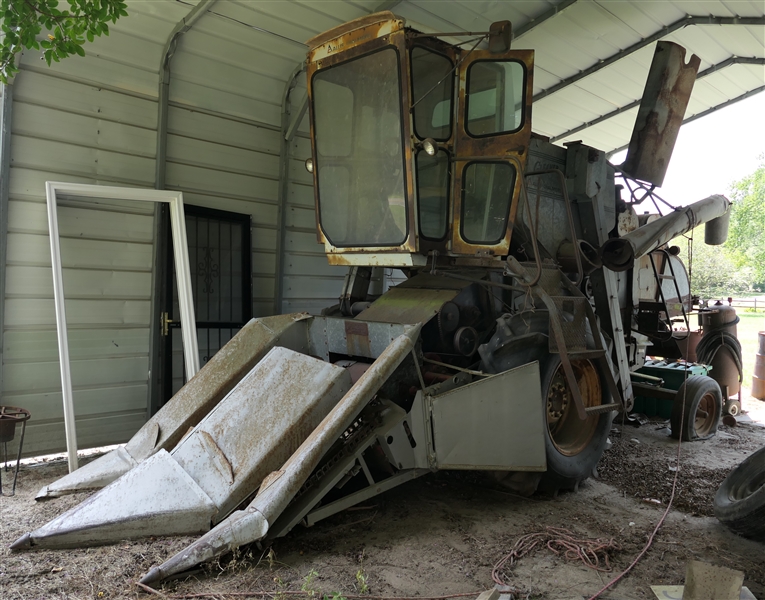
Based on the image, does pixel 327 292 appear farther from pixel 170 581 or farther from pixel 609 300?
pixel 170 581

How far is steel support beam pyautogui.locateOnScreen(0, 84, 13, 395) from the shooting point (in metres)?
4.44

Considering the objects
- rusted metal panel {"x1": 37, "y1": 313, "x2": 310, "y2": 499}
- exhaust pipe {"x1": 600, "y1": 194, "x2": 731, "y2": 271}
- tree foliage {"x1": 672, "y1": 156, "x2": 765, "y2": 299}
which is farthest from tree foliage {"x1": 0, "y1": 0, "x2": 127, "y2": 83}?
tree foliage {"x1": 672, "y1": 156, "x2": 765, "y2": 299}

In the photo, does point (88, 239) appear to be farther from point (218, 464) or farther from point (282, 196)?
point (218, 464)

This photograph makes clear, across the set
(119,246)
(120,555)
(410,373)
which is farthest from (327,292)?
(120,555)

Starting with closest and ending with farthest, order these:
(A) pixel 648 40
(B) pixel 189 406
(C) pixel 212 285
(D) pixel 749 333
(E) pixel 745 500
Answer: (E) pixel 745 500
(B) pixel 189 406
(C) pixel 212 285
(A) pixel 648 40
(D) pixel 749 333

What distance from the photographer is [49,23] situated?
3.48 metres

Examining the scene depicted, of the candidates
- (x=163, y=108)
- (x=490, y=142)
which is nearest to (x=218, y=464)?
(x=490, y=142)

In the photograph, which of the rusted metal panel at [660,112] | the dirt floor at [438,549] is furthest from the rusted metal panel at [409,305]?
the rusted metal panel at [660,112]

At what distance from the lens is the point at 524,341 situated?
4.03 metres

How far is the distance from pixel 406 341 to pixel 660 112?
4089 millimetres

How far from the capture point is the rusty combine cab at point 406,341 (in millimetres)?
3068

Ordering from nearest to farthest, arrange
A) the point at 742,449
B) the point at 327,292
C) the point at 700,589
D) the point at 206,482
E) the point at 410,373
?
1. the point at 700,589
2. the point at 206,482
3. the point at 410,373
4. the point at 742,449
5. the point at 327,292

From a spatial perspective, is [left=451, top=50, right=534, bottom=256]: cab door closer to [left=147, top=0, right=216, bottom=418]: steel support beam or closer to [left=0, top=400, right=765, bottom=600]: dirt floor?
[left=0, top=400, right=765, bottom=600]: dirt floor

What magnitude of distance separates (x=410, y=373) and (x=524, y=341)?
857 millimetres
